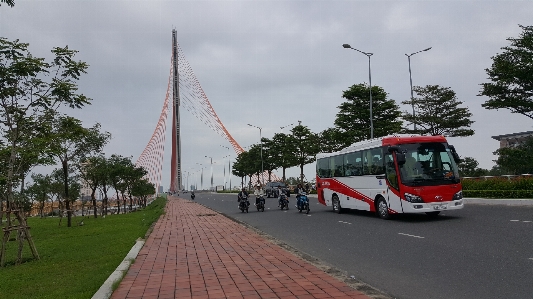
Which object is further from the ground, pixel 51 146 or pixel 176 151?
pixel 176 151

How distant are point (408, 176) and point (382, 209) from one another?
2.02m

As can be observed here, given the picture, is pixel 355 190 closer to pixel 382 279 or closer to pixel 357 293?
pixel 382 279

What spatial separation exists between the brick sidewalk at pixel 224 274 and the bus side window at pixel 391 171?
233 inches

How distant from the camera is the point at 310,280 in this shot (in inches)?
249

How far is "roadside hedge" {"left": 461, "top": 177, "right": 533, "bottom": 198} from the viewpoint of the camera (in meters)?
20.9

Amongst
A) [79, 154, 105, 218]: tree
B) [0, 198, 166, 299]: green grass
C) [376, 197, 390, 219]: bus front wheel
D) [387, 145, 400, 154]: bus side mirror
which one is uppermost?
[79, 154, 105, 218]: tree

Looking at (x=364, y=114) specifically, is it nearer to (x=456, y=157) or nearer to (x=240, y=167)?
(x=456, y=157)

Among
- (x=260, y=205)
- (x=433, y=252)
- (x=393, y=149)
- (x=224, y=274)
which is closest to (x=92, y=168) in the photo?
(x=260, y=205)

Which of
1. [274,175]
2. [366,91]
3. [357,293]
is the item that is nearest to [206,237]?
[357,293]

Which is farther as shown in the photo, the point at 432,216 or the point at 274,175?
the point at 274,175

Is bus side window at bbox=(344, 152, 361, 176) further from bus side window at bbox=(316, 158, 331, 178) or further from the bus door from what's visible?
the bus door

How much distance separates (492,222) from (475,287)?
25.9 feet

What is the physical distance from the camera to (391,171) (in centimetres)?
1522

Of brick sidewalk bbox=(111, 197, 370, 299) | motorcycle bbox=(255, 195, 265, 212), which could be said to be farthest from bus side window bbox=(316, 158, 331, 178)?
brick sidewalk bbox=(111, 197, 370, 299)
